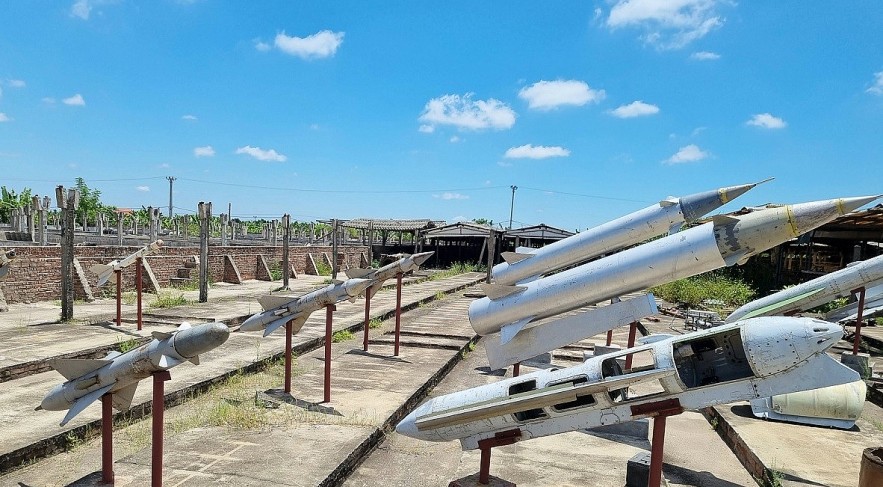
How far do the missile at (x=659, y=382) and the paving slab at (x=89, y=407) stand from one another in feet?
14.7

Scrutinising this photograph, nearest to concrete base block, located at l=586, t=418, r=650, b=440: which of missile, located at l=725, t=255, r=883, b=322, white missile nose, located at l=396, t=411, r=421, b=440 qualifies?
white missile nose, located at l=396, t=411, r=421, b=440

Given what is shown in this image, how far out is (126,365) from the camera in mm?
5414

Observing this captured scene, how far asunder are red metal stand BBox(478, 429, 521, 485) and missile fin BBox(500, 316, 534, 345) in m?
2.62

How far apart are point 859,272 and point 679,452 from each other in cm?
713

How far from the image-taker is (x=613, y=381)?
17.2ft

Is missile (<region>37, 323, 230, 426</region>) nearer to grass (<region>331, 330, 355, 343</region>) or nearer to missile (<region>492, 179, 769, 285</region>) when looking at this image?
missile (<region>492, 179, 769, 285</region>)

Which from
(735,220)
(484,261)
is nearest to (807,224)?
(735,220)

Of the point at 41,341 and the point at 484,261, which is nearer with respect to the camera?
the point at 41,341

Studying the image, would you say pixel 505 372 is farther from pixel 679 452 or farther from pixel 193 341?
pixel 193 341

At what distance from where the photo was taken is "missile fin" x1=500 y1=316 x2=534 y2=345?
837 centimetres

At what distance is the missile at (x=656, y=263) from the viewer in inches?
263

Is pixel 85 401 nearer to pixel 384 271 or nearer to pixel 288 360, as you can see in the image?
pixel 288 360

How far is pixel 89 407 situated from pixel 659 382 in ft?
26.1

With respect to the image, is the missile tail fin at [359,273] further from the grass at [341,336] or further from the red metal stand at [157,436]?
the red metal stand at [157,436]
